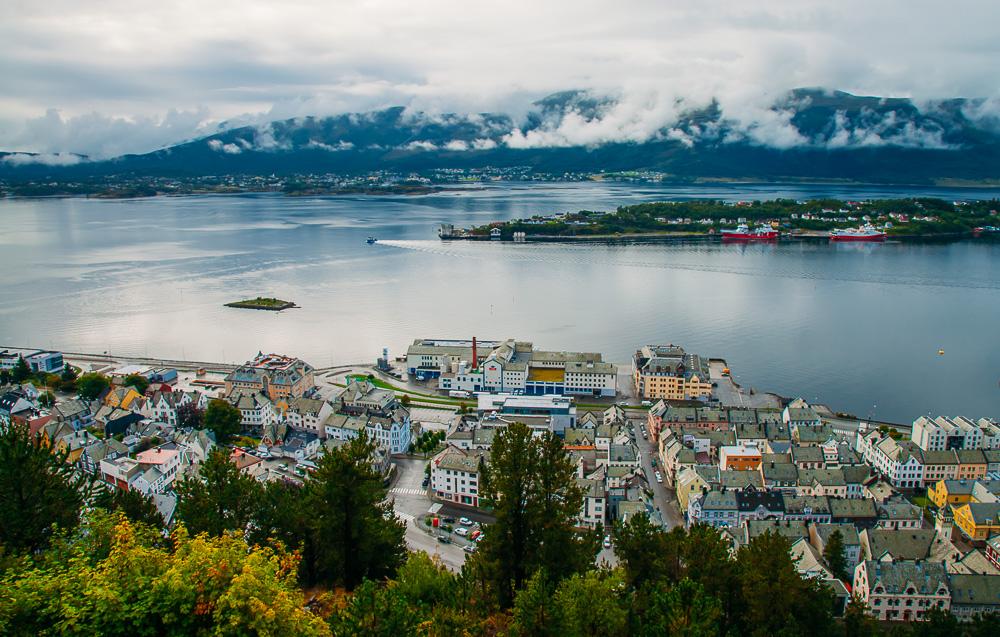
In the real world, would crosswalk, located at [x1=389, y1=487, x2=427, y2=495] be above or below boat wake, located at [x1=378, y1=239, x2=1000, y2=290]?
below

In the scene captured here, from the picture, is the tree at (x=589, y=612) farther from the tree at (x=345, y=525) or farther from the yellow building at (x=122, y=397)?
the yellow building at (x=122, y=397)

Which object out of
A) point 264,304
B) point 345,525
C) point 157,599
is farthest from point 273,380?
point 157,599

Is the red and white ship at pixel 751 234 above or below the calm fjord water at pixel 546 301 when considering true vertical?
above

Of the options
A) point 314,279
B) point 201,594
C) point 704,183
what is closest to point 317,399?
point 201,594

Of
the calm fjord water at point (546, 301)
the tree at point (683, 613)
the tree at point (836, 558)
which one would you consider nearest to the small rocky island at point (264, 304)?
the calm fjord water at point (546, 301)

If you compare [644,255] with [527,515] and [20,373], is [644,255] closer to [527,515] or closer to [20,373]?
[20,373]

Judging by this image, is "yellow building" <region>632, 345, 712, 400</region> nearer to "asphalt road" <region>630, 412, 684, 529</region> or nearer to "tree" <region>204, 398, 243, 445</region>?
"asphalt road" <region>630, 412, 684, 529</region>

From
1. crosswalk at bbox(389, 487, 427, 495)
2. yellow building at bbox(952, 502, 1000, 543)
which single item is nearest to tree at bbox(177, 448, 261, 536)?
crosswalk at bbox(389, 487, 427, 495)
